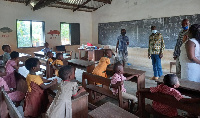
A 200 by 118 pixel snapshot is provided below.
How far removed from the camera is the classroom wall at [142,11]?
5.45 metres

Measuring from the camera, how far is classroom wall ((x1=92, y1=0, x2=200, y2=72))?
545 centimetres

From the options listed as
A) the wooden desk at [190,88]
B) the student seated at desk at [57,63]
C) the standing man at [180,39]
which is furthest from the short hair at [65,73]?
the standing man at [180,39]

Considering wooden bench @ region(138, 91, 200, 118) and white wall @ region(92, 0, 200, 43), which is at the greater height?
white wall @ region(92, 0, 200, 43)

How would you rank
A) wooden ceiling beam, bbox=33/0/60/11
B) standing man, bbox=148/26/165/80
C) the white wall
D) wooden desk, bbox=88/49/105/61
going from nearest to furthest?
standing man, bbox=148/26/165/80 < the white wall < wooden ceiling beam, bbox=33/0/60/11 < wooden desk, bbox=88/49/105/61

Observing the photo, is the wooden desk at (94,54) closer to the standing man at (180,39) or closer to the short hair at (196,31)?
the standing man at (180,39)

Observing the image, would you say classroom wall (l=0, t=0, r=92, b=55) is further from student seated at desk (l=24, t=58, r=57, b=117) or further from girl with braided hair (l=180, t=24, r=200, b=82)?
girl with braided hair (l=180, t=24, r=200, b=82)

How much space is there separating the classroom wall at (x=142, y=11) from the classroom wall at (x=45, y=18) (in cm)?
73

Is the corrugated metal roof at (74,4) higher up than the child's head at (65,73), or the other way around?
the corrugated metal roof at (74,4)

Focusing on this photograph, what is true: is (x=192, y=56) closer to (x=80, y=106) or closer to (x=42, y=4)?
(x=80, y=106)

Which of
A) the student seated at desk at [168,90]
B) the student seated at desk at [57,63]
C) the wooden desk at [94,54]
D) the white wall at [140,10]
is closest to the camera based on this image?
the student seated at desk at [168,90]

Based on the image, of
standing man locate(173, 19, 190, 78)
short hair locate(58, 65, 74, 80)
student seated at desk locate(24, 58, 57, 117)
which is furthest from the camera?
standing man locate(173, 19, 190, 78)

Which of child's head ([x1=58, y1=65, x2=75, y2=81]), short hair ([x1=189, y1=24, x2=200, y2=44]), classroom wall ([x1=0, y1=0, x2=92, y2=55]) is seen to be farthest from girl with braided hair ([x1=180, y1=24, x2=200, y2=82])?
classroom wall ([x1=0, y1=0, x2=92, y2=55])

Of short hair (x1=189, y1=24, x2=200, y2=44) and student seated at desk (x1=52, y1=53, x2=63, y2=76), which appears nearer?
short hair (x1=189, y1=24, x2=200, y2=44)

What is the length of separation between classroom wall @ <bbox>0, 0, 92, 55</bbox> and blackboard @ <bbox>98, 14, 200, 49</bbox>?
2.98ft
